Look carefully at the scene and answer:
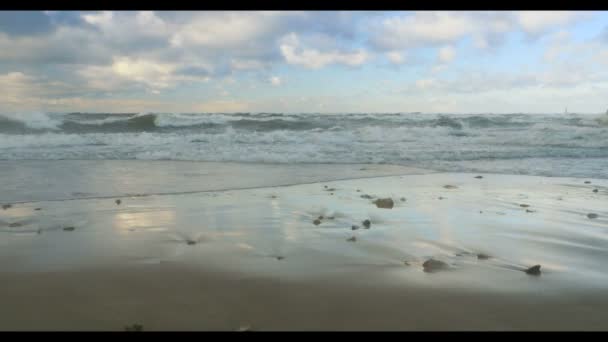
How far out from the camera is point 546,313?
196 centimetres

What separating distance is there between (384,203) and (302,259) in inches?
76.9

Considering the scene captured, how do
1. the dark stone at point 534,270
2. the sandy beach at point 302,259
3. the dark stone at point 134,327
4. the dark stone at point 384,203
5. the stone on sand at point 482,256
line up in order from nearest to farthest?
the dark stone at point 134,327
the sandy beach at point 302,259
the dark stone at point 534,270
the stone on sand at point 482,256
the dark stone at point 384,203

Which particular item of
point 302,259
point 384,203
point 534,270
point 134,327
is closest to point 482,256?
point 534,270

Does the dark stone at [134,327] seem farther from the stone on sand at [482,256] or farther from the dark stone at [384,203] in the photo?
the dark stone at [384,203]

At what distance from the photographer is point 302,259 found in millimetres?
2729

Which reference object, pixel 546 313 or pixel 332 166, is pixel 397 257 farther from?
pixel 332 166

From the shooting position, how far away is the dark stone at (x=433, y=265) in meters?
2.52

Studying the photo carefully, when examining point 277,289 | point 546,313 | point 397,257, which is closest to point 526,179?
point 397,257

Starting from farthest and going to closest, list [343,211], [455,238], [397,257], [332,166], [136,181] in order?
1. [332,166]
2. [136,181]
3. [343,211]
4. [455,238]
5. [397,257]

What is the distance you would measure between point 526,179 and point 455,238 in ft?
12.9

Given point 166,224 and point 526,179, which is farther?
point 526,179

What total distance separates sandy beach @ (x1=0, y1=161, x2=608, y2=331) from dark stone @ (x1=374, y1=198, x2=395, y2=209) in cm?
8

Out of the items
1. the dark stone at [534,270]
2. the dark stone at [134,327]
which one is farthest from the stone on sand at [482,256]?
the dark stone at [134,327]

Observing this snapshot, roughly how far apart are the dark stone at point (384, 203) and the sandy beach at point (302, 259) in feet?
0.28
